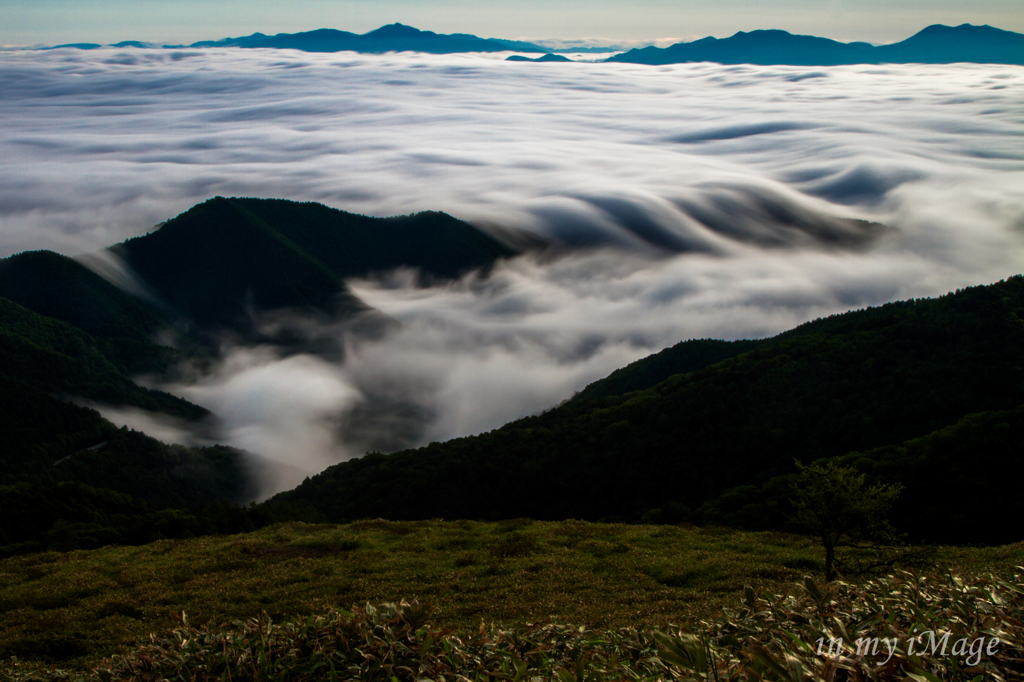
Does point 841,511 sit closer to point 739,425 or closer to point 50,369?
point 739,425

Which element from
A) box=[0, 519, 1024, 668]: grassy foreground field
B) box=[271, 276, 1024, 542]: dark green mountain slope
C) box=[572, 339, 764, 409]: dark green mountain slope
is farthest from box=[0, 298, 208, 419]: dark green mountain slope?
box=[0, 519, 1024, 668]: grassy foreground field

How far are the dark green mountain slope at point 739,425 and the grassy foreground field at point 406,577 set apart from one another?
34.3 m

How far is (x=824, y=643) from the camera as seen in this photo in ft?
16.5

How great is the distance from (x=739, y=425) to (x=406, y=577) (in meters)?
62.6

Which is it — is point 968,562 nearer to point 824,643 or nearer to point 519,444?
point 824,643

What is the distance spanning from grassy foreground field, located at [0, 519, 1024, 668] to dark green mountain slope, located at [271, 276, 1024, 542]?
34.3 metres

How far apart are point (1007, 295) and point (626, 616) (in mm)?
88167

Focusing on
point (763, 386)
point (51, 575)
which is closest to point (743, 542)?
point (51, 575)

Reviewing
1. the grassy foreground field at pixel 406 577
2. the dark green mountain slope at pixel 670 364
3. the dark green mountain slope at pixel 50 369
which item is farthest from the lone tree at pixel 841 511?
the dark green mountain slope at pixel 50 369

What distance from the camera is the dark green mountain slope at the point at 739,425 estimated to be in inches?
2672

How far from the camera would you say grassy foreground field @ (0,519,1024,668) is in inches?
702

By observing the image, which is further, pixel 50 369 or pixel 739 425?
pixel 50 369

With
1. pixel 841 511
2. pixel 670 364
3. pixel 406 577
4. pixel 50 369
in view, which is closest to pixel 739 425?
pixel 670 364

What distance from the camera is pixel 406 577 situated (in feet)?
74.8
